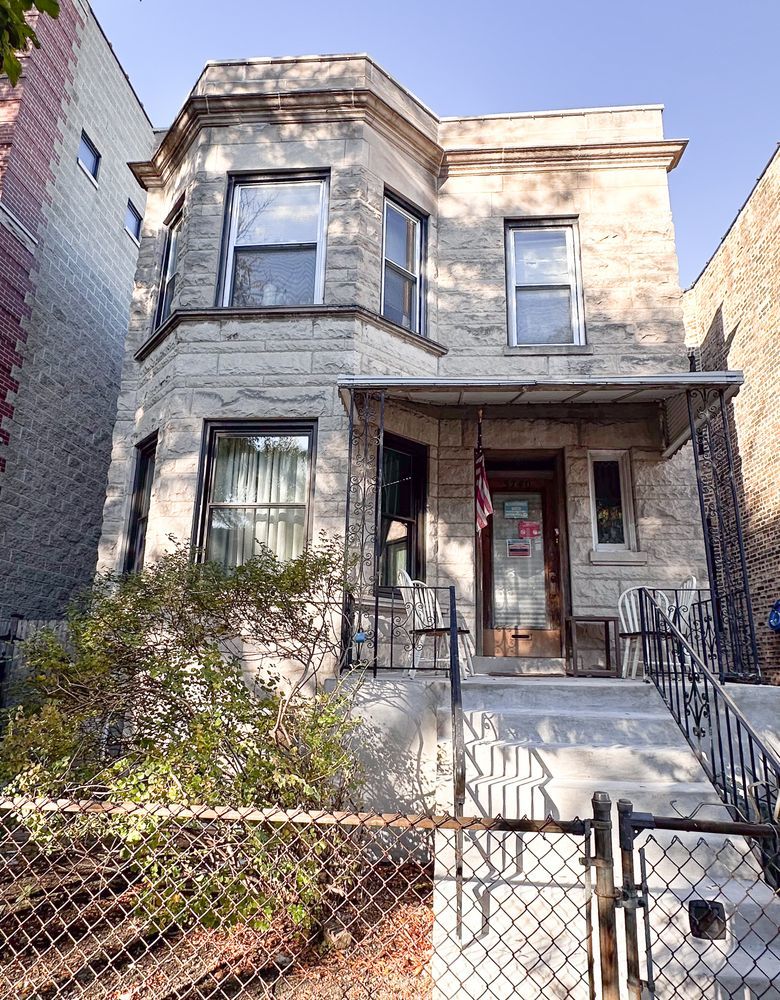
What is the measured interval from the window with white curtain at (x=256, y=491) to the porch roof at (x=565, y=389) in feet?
2.92

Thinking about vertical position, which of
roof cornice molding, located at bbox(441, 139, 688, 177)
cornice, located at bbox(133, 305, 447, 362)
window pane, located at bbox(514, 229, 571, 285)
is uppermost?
roof cornice molding, located at bbox(441, 139, 688, 177)

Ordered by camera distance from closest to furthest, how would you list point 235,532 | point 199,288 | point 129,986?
point 129,986 < point 235,532 < point 199,288

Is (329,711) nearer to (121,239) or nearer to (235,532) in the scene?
(235,532)

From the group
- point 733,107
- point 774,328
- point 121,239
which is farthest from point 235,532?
point 733,107

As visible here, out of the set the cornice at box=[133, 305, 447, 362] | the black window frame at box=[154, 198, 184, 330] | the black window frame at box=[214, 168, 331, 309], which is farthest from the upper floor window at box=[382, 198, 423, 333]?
the black window frame at box=[154, 198, 184, 330]

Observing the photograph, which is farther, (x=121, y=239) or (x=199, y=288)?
(x=121, y=239)

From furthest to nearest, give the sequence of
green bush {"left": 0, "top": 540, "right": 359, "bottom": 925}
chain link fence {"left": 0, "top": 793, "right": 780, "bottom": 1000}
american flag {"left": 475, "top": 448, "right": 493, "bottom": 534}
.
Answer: american flag {"left": 475, "top": 448, "right": 493, "bottom": 534}, green bush {"left": 0, "top": 540, "right": 359, "bottom": 925}, chain link fence {"left": 0, "top": 793, "right": 780, "bottom": 1000}

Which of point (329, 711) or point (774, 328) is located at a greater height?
point (774, 328)

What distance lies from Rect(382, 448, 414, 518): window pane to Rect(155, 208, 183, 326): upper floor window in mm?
3507

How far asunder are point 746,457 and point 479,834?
10.6 meters

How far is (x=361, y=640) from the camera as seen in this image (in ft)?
18.3

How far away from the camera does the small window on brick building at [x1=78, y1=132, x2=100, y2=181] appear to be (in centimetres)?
1120

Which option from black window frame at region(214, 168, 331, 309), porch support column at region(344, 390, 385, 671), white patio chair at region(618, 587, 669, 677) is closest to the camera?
porch support column at region(344, 390, 385, 671)

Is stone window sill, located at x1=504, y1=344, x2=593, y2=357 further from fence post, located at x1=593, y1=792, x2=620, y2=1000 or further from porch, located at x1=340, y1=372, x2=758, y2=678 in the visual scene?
fence post, located at x1=593, y1=792, x2=620, y2=1000
